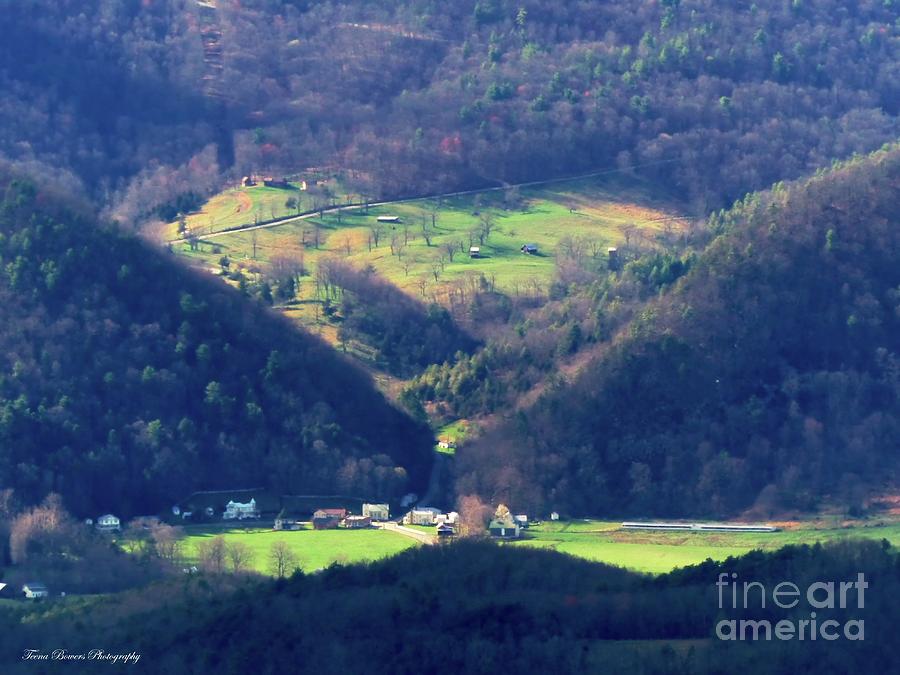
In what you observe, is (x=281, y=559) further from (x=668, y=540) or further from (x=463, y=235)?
(x=463, y=235)

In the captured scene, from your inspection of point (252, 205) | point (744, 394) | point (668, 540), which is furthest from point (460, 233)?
point (668, 540)

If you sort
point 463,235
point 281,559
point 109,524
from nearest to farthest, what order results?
point 281,559 < point 109,524 < point 463,235

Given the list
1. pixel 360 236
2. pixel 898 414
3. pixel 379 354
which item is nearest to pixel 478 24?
pixel 360 236

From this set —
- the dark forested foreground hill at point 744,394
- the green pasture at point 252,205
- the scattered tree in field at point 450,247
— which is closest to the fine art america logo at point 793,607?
the dark forested foreground hill at point 744,394

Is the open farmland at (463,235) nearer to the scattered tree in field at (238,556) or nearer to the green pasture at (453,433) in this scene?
the green pasture at (453,433)

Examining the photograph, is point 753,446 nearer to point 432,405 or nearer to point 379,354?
point 432,405

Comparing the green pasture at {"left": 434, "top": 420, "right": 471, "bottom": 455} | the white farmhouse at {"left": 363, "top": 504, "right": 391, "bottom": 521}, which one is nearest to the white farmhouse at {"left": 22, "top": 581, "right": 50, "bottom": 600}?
the white farmhouse at {"left": 363, "top": 504, "right": 391, "bottom": 521}
